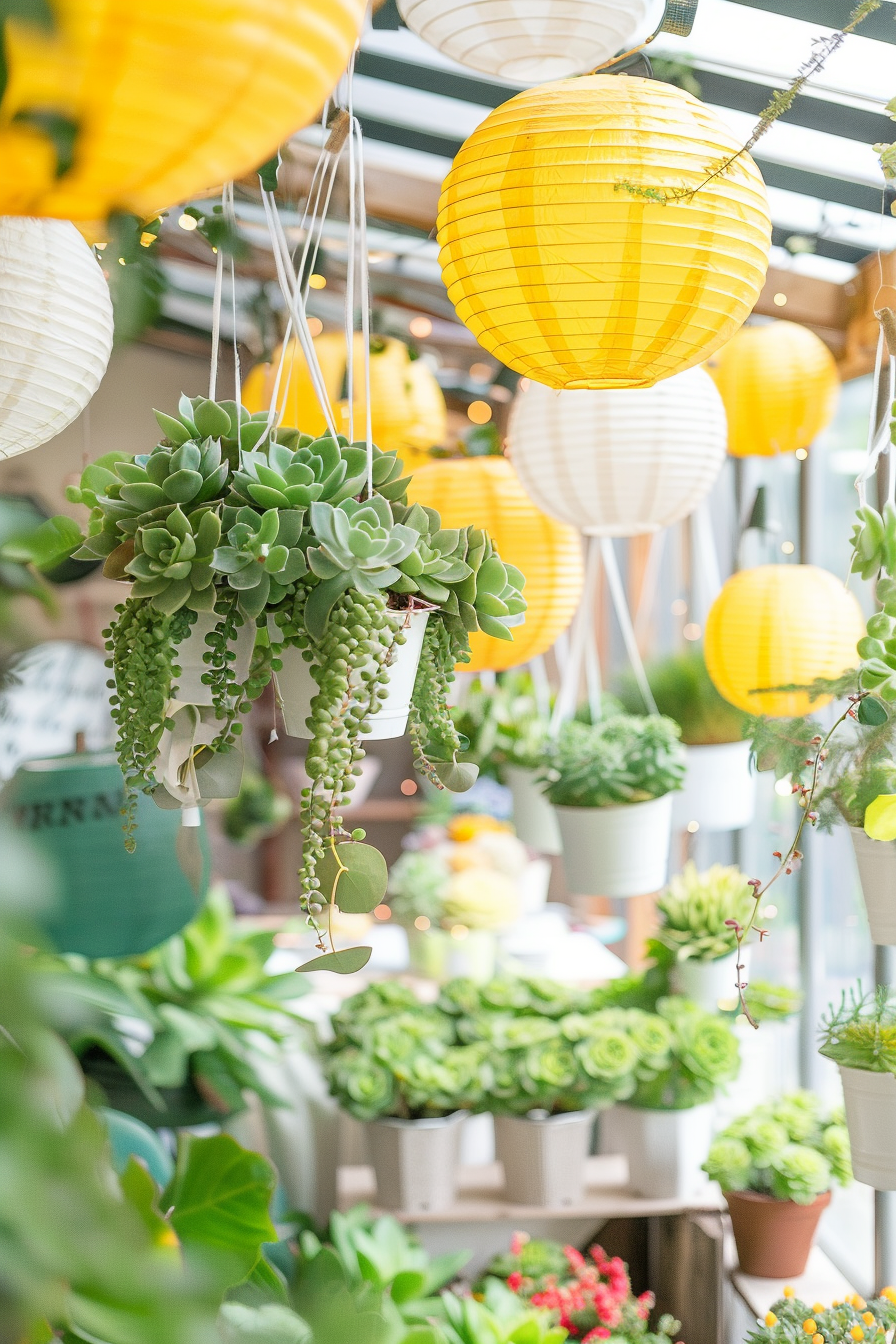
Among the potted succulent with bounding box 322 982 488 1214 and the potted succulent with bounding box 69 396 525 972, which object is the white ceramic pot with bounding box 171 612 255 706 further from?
the potted succulent with bounding box 322 982 488 1214

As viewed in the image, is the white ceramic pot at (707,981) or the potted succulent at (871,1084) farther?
the white ceramic pot at (707,981)

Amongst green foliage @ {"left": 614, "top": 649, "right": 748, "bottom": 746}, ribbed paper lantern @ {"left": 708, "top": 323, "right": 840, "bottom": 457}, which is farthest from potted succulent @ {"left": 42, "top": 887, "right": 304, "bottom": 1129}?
ribbed paper lantern @ {"left": 708, "top": 323, "right": 840, "bottom": 457}

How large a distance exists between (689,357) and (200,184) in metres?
0.51

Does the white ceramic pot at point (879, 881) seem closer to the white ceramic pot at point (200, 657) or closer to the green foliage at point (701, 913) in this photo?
the white ceramic pot at point (200, 657)

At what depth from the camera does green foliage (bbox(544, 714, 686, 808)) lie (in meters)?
1.73

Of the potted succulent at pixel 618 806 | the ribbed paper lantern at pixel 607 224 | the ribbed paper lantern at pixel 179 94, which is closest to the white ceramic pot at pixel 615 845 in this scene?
the potted succulent at pixel 618 806

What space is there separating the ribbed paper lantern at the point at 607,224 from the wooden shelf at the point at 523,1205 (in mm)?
1636

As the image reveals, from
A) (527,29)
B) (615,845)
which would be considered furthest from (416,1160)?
(527,29)

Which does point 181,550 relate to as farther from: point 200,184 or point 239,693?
point 200,184

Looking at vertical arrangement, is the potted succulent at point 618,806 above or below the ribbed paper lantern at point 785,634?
below

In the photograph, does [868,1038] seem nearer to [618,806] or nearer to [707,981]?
[618,806]

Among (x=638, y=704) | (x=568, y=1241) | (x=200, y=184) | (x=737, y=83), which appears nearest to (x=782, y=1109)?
(x=568, y=1241)

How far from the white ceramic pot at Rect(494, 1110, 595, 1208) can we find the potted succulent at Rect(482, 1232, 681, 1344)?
9cm

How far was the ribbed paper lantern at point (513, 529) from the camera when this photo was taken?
5.21ft
